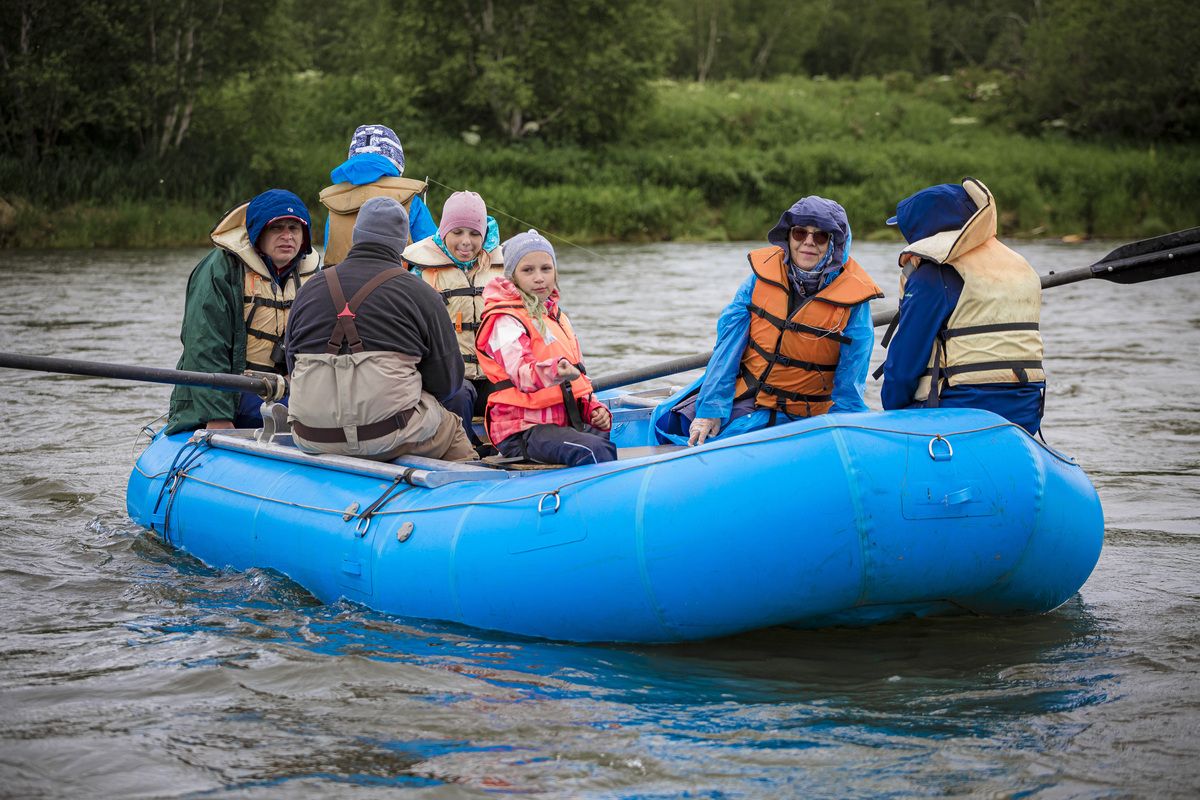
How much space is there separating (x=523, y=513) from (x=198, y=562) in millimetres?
1812

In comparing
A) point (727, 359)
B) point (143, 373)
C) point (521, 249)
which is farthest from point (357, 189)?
point (727, 359)

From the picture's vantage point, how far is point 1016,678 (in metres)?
4.02

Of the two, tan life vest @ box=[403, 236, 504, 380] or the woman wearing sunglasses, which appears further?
tan life vest @ box=[403, 236, 504, 380]

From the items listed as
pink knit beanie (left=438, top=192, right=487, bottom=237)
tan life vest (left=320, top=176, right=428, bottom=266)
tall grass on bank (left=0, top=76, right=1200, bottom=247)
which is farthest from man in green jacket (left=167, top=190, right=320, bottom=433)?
tall grass on bank (left=0, top=76, right=1200, bottom=247)

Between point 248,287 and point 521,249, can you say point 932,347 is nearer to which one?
point 521,249

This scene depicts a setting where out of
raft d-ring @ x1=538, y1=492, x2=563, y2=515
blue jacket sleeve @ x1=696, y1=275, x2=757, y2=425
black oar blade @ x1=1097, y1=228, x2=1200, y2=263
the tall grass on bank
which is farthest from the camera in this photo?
the tall grass on bank

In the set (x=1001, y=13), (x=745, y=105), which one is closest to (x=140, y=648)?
(x=745, y=105)

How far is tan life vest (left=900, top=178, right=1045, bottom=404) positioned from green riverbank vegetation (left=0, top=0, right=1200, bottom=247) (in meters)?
16.2

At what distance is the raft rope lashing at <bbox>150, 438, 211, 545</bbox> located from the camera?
5.56 meters

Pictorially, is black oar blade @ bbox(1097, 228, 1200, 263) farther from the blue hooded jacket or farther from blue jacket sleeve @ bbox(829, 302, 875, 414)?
the blue hooded jacket

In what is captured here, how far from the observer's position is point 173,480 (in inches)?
220

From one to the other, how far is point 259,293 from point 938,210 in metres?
2.80

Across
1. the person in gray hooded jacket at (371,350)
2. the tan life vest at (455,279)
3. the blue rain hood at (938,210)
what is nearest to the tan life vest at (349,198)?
the tan life vest at (455,279)

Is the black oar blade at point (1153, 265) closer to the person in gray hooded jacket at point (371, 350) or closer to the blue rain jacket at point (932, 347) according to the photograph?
the blue rain jacket at point (932, 347)
